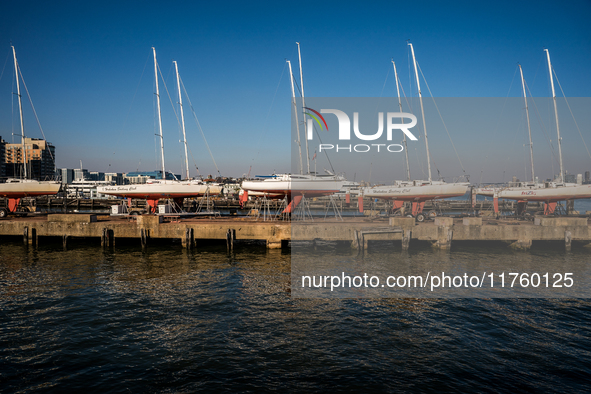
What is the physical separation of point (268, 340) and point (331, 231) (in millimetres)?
16624

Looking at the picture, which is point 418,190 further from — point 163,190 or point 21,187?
point 21,187

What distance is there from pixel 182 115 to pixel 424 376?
47356 mm

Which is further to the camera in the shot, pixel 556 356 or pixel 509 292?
pixel 509 292

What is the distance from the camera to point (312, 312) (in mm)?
15195

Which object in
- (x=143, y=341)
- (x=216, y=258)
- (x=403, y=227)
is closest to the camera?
(x=143, y=341)

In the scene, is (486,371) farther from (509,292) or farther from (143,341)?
(143,341)

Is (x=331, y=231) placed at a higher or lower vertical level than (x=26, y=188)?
lower

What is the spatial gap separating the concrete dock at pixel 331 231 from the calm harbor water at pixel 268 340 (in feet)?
31.2

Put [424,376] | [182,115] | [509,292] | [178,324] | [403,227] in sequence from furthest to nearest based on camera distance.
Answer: [182,115], [403,227], [509,292], [178,324], [424,376]

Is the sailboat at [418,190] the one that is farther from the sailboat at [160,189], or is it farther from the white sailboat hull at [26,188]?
the white sailboat hull at [26,188]

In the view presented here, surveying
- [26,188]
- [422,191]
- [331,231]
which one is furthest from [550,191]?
[26,188]

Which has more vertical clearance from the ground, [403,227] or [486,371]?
[403,227]

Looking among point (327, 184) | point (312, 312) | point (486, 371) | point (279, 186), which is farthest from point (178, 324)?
point (327, 184)

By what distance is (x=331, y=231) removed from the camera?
28.5 metres
